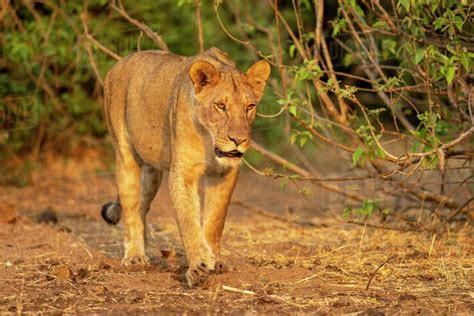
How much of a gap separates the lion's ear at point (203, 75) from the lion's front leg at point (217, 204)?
1.83 feet

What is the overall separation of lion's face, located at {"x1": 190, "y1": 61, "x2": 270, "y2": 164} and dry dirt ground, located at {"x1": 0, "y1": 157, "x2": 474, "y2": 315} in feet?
2.42

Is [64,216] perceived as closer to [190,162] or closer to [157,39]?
[157,39]

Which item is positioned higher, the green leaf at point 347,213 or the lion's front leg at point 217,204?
the lion's front leg at point 217,204

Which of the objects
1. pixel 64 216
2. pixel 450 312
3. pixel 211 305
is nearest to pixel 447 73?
pixel 450 312

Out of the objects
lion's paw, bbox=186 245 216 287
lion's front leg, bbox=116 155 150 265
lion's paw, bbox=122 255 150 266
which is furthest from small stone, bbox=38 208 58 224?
lion's paw, bbox=186 245 216 287

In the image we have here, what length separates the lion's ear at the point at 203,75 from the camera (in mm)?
5605

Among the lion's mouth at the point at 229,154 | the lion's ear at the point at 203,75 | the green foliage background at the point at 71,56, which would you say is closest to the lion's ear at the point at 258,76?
the lion's ear at the point at 203,75

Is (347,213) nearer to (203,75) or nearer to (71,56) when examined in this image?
(203,75)

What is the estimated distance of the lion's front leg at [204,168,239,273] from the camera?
5934 mm

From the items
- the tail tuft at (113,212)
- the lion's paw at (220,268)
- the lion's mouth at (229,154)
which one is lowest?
the tail tuft at (113,212)

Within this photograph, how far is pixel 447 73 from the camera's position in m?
5.52

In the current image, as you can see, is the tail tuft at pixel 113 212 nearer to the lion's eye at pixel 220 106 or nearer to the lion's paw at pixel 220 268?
the lion's paw at pixel 220 268

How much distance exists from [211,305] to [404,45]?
2.20m

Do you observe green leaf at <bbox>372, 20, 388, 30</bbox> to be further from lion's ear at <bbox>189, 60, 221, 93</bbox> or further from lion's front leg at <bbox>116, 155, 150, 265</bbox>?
lion's front leg at <bbox>116, 155, 150, 265</bbox>
